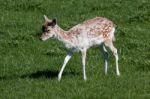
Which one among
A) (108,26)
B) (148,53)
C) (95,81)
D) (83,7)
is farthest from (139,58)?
(83,7)

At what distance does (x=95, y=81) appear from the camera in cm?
1516

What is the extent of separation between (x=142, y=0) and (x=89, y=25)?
1013 cm

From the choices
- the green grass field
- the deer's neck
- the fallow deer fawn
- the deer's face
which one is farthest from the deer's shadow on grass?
the deer's face

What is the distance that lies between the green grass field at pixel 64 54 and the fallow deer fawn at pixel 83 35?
0.71 metres

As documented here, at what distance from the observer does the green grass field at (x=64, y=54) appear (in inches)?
564

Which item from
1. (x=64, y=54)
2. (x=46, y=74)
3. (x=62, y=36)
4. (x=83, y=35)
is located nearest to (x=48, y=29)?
(x=62, y=36)

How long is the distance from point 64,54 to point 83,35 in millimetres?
3006

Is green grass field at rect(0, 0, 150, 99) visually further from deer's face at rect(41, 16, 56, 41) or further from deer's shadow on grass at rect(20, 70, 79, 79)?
deer's face at rect(41, 16, 56, 41)

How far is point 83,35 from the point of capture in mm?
15992

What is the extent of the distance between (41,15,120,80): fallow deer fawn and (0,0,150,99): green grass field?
71cm

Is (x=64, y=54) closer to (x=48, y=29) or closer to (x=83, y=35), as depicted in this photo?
(x=83, y=35)

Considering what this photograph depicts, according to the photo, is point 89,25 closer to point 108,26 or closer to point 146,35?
point 108,26

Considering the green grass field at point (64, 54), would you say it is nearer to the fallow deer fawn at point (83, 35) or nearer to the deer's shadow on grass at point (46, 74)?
the deer's shadow on grass at point (46, 74)

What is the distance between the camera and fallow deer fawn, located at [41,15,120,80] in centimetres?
1562
